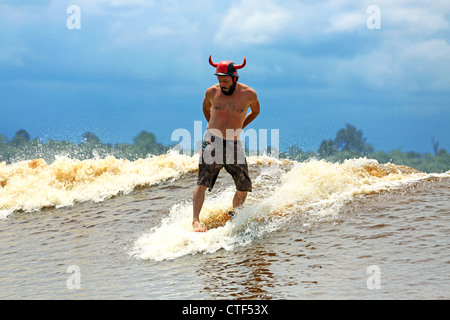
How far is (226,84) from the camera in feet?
20.9

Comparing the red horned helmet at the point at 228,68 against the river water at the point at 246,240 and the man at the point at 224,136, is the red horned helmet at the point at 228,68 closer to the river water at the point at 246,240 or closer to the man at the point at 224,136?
the man at the point at 224,136

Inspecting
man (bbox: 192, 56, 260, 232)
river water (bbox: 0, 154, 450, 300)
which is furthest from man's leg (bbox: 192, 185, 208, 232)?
river water (bbox: 0, 154, 450, 300)

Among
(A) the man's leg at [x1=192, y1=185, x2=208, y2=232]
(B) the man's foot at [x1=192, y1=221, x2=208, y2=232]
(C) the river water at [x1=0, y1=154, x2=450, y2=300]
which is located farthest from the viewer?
(A) the man's leg at [x1=192, y1=185, x2=208, y2=232]

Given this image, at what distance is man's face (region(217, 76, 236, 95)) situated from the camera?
6.33 m

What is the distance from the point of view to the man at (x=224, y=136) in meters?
6.48

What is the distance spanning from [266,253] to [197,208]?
127cm

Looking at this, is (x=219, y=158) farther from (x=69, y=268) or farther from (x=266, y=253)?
(x=69, y=268)

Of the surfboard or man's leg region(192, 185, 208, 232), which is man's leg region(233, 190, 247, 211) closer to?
the surfboard

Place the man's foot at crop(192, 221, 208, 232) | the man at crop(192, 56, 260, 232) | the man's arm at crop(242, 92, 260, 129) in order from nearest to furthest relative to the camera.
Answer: the man's foot at crop(192, 221, 208, 232)
the man at crop(192, 56, 260, 232)
the man's arm at crop(242, 92, 260, 129)

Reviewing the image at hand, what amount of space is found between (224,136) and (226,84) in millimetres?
689

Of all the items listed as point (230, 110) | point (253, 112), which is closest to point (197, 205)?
point (230, 110)

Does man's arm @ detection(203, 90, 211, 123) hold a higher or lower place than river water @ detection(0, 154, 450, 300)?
higher

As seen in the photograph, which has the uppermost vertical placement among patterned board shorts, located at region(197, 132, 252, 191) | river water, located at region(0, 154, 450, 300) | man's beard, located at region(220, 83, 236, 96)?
man's beard, located at region(220, 83, 236, 96)
